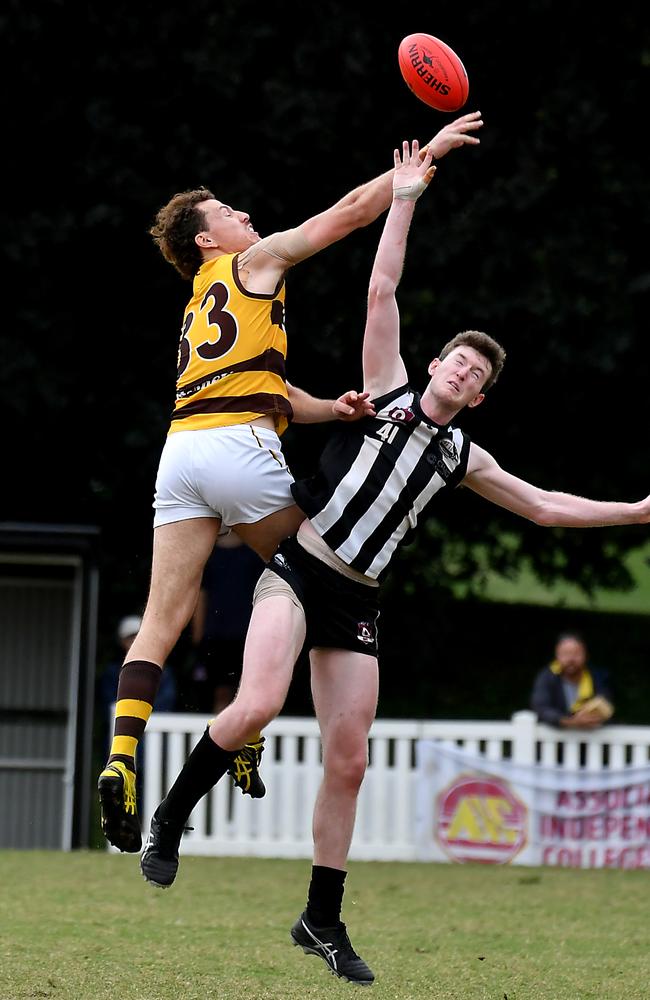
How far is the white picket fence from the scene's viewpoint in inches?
459

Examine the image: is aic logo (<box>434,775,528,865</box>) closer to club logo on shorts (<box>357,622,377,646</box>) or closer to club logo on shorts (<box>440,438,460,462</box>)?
club logo on shorts (<box>357,622,377,646</box>)

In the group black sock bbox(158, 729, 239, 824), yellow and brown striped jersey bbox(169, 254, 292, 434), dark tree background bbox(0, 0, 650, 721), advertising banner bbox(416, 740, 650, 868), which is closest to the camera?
black sock bbox(158, 729, 239, 824)

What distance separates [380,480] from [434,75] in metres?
1.55

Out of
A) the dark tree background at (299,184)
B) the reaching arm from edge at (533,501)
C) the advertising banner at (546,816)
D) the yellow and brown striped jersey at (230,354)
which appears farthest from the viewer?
the dark tree background at (299,184)

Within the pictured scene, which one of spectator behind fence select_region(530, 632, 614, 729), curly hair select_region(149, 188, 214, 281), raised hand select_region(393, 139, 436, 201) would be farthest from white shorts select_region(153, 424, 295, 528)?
spectator behind fence select_region(530, 632, 614, 729)

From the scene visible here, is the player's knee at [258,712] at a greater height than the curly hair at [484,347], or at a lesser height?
lesser

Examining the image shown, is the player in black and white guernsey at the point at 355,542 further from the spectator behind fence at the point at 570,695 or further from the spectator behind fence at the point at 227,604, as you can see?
the spectator behind fence at the point at 570,695

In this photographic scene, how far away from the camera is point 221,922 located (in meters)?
8.31

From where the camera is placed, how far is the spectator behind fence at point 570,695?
1170cm

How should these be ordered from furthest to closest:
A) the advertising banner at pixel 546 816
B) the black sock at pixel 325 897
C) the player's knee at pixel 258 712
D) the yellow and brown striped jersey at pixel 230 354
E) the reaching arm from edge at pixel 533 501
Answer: the advertising banner at pixel 546 816
the reaching arm from edge at pixel 533 501
the black sock at pixel 325 897
the yellow and brown striped jersey at pixel 230 354
the player's knee at pixel 258 712

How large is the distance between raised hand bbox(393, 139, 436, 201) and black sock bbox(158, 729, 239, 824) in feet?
6.78

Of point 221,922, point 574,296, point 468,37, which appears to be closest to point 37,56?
point 468,37

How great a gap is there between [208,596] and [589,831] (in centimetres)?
312

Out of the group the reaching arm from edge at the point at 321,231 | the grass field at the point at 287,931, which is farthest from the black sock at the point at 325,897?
the reaching arm from edge at the point at 321,231
